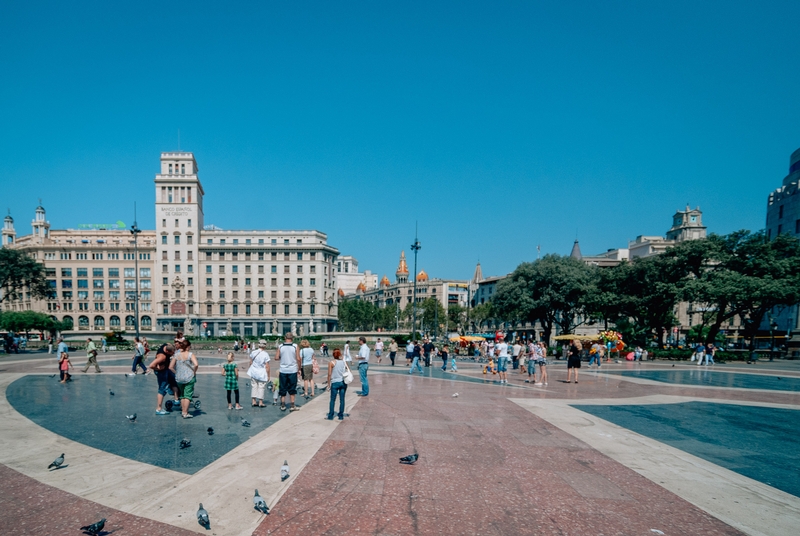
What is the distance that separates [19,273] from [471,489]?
5742cm

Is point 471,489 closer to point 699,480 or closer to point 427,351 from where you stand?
point 699,480

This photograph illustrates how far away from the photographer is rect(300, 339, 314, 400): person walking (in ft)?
42.2

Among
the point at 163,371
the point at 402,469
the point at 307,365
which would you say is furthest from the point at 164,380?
the point at 402,469

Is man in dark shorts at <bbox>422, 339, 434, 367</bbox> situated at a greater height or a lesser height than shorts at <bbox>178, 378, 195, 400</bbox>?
lesser

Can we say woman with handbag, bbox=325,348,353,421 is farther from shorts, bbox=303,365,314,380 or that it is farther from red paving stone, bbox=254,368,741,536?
shorts, bbox=303,365,314,380

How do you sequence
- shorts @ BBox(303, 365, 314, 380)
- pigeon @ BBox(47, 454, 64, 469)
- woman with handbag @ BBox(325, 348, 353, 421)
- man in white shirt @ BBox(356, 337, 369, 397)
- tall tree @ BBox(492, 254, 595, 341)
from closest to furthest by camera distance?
pigeon @ BBox(47, 454, 64, 469) < woman with handbag @ BBox(325, 348, 353, 421) < shorts @ BBox(303, 365, 314, 380) < man in white shirt @ BBox(356, 337, 369, 397) < tall tree @ BBox(492, 254, 595, 341)

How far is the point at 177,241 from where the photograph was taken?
80.5m

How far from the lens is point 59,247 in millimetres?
83250

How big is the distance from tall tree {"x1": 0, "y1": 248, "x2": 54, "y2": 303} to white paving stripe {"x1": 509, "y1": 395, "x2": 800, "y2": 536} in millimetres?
56283

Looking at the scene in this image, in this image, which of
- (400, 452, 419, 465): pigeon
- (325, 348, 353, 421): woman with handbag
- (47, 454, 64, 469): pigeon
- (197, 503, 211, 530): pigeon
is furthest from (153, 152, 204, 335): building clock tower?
(197, 503, 211, 530): pigeon

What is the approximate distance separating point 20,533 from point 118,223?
104 m

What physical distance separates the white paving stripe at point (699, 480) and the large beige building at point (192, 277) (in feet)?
247

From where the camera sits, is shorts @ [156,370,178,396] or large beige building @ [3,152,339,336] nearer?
shorts @ [156,370,178,396]

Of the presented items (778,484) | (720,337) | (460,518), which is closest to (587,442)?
(778,484)
